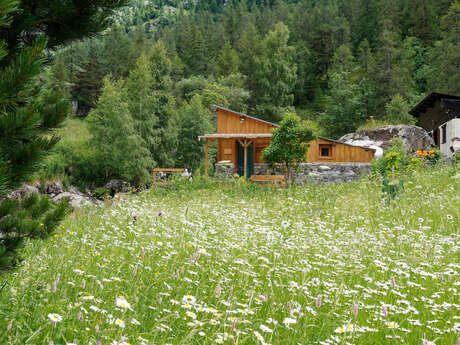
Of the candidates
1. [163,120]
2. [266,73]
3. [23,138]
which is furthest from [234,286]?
[266,73]

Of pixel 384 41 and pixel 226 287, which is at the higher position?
pixel 384 41

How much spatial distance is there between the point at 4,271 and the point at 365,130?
29.2 m

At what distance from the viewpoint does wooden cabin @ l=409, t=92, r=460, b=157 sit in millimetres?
23500

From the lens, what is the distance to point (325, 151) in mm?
27422

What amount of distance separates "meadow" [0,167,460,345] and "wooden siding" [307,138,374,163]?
62.3 ft

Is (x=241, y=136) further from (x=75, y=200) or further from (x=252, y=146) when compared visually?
(x=75, y=200)

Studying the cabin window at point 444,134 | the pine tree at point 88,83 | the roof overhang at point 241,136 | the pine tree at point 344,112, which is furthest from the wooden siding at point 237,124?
the pine tree at point 88,83

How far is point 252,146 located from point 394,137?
33.9ft

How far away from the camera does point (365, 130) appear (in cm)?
2870

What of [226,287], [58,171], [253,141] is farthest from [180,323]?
[58,171]

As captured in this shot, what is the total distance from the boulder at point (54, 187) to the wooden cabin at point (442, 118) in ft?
84.5

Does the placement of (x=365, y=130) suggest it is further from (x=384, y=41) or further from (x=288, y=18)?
(x=288, y=18)

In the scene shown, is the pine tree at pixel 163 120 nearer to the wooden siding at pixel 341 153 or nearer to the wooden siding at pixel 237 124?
the wooden siding at pixel 237 124

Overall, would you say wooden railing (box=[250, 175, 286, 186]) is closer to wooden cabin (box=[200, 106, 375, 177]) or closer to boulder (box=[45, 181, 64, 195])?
wooden cabin (box=[200, 106, 375, 177])
